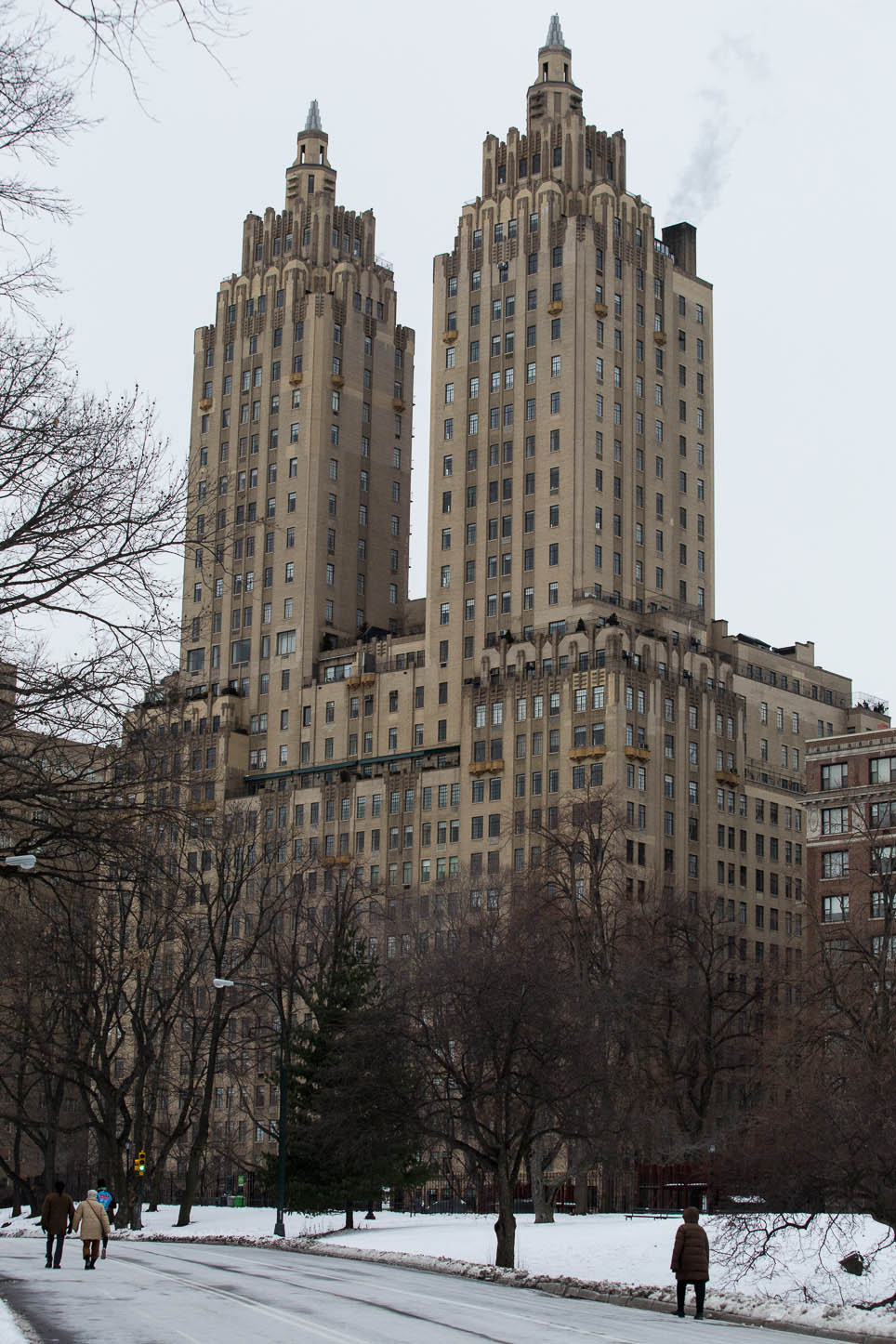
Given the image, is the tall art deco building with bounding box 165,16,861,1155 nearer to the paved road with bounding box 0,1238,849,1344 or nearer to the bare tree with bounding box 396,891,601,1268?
the bare tree with bounding box 396,891,601,1268

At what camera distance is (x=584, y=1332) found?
27422 millimetres

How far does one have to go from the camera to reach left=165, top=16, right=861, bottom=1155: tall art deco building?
124 metres

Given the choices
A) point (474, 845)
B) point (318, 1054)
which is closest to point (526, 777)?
point (474, 845)

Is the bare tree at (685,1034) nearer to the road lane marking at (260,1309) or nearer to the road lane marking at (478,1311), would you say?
the road lane marking at (478,1311)

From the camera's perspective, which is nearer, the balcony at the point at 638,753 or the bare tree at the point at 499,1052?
the bare tree at the point at 499,1052

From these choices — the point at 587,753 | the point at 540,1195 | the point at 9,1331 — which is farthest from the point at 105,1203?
the point at 587,753

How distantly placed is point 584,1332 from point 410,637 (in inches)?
4400

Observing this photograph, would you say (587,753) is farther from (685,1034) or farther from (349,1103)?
(349,1103)

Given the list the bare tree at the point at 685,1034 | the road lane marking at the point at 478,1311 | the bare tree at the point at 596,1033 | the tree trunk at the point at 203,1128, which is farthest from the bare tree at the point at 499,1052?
the tree trunk at the point at 203,1128

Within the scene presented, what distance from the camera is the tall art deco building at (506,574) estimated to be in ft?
407

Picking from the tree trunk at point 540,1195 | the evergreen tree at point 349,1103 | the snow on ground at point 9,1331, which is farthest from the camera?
the tree trunk at point 540,1195

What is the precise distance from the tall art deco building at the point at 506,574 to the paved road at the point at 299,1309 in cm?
7084

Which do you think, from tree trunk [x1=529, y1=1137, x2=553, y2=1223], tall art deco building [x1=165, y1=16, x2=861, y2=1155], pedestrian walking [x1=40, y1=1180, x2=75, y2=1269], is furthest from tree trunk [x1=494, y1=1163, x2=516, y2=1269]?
tall art deco building [x1=165, y1=16, x2=861, y2=1155]

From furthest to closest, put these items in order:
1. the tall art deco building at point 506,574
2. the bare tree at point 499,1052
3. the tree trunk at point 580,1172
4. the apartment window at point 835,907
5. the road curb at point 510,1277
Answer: the tall art deco building at point 506,574
the apartment window at point 835,907
the tree trunk at point 580,1172
the bare tree at point 499,1052
the road curb at point 510,1277
